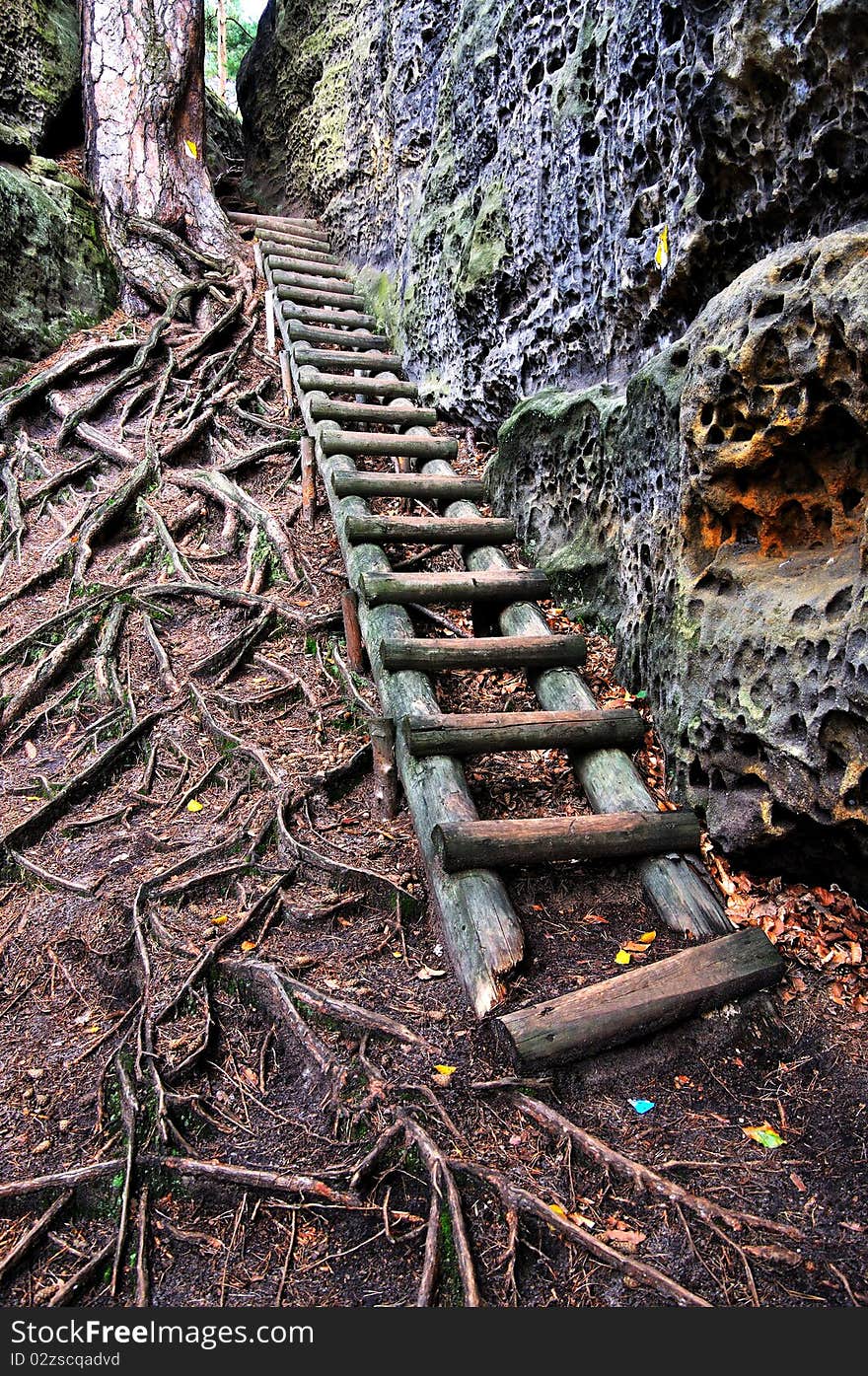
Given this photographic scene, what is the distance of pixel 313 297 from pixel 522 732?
615cm

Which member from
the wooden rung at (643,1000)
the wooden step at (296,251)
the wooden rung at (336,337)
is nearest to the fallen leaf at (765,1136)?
the wooden rung at (643,1000)

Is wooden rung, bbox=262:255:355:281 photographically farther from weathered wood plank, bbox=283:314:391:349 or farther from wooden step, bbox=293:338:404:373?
wooden step, bbox=293:338:404:373

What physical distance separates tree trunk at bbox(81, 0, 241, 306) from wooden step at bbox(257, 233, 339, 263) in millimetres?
613

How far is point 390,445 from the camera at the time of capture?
5.66 m

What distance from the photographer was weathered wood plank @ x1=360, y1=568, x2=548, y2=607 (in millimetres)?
4301

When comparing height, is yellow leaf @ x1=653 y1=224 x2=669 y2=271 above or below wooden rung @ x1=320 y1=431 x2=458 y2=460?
above

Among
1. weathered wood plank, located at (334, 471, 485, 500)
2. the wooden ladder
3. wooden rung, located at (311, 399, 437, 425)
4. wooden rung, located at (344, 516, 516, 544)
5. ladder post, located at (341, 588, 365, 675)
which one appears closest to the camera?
the wooden ladder

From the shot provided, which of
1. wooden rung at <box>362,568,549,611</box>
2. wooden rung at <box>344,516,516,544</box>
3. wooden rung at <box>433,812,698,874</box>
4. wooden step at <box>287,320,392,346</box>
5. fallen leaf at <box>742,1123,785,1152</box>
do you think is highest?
wooden step at <box>287,320,392,346</box>

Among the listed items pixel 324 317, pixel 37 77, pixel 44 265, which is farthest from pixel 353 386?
pixel 37 77

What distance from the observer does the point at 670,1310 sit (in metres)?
1.92

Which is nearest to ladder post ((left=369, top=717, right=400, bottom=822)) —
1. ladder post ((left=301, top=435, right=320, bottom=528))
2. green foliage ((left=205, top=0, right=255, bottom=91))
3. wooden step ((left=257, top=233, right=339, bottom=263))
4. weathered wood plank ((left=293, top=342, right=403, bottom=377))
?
ladder post ((left=301, top=435, right=320, bottom=528))

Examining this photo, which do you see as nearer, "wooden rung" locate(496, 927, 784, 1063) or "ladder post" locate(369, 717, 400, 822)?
"wooden rung" locate(496, 927, 784, 1063)


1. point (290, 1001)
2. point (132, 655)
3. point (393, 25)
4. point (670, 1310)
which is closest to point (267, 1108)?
point (290, 1001)

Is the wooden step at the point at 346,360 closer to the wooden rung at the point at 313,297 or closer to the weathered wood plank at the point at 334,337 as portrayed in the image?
the weathered wood plank at the point at 334,337
